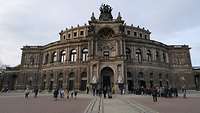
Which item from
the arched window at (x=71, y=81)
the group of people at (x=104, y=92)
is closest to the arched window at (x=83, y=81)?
the arched window at (x=71, y=81)

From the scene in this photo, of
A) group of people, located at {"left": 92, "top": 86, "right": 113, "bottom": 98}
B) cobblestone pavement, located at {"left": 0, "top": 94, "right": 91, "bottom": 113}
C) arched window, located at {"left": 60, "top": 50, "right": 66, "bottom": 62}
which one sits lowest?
cobblestone pavement, located at {"left": 0, "top": 94, "right": 91, "bottom": 113}

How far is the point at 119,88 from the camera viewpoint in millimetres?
44750

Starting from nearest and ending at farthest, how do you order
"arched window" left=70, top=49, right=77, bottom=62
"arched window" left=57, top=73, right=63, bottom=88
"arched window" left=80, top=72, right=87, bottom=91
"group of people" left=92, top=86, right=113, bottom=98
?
"group of people" left=92, top=86, right=113, bottom=98 → "arched window" left=80, top=72, right=87, bottom=91 → "arched window" left=57, top=73, right=63, bottom=88 → "arched window" left=70, top=49, right=77, bottom=62

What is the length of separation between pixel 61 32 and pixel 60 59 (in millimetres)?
12985

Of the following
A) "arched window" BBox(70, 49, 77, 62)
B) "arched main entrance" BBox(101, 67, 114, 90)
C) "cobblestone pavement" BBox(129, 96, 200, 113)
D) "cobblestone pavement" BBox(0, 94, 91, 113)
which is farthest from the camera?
"arched window" BBox(70, 49, 77, 62)

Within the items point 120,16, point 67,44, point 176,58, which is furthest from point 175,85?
point 67,44

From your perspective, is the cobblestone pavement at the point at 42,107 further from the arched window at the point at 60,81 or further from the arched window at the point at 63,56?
the arched window at the point at 63,56

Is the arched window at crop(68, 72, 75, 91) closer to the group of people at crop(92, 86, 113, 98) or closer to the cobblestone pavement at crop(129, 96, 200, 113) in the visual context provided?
the group of people at crop(92, 86, 113, 98)

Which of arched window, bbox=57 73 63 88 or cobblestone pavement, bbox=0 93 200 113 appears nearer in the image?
cobblestone pavement, bbox=0 93 200 113

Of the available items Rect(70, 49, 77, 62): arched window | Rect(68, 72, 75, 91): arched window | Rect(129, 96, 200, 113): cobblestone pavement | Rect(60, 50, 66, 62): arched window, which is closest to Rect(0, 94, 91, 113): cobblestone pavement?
Rect(129, 96, 200, 113): cobblestone pavement

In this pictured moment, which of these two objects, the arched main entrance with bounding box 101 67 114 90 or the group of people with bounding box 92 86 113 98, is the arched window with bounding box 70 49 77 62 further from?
the group of people with bounding box 92 86 113 98

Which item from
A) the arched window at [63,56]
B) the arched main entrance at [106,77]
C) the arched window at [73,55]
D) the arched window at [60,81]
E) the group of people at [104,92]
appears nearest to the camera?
the group of people at [104,92]

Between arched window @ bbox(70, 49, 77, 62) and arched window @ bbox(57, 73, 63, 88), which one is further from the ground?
arched window @ bbox(70, 49, 77, 62)

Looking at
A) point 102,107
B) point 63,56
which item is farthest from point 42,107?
point 63,56
